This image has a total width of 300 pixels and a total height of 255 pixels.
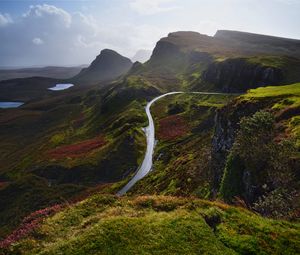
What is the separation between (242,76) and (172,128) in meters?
62.2

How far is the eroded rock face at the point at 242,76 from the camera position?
152625mm

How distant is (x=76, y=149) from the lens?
13362 cm

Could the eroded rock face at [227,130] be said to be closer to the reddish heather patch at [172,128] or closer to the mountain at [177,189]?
the mountain at [177,189]

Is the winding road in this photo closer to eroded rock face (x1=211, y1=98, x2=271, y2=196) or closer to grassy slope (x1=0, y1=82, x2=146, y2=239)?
grassy slope (x1=0, y1=82, x2=146, y2=239)

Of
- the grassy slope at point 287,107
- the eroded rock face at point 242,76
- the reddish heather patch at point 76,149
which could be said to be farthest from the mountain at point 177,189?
the eroded rock face at point 242,76

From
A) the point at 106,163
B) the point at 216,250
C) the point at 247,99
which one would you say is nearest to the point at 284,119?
the point at 247,99

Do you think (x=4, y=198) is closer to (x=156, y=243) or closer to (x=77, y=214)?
(x=77, y=214)

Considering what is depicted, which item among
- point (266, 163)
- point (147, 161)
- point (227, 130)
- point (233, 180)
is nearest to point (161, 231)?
point (266, 163)

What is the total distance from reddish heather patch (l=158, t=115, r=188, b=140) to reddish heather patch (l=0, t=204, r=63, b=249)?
9420cm

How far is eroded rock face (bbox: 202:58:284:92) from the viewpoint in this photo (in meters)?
153

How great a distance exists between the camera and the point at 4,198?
95000 mm

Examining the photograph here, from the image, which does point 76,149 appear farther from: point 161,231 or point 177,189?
point 161,231

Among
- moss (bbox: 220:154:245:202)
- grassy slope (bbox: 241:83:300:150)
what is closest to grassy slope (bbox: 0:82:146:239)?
grassy slope (bbox: 241:83:300:150)

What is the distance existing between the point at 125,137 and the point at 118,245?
10516 centimetres
